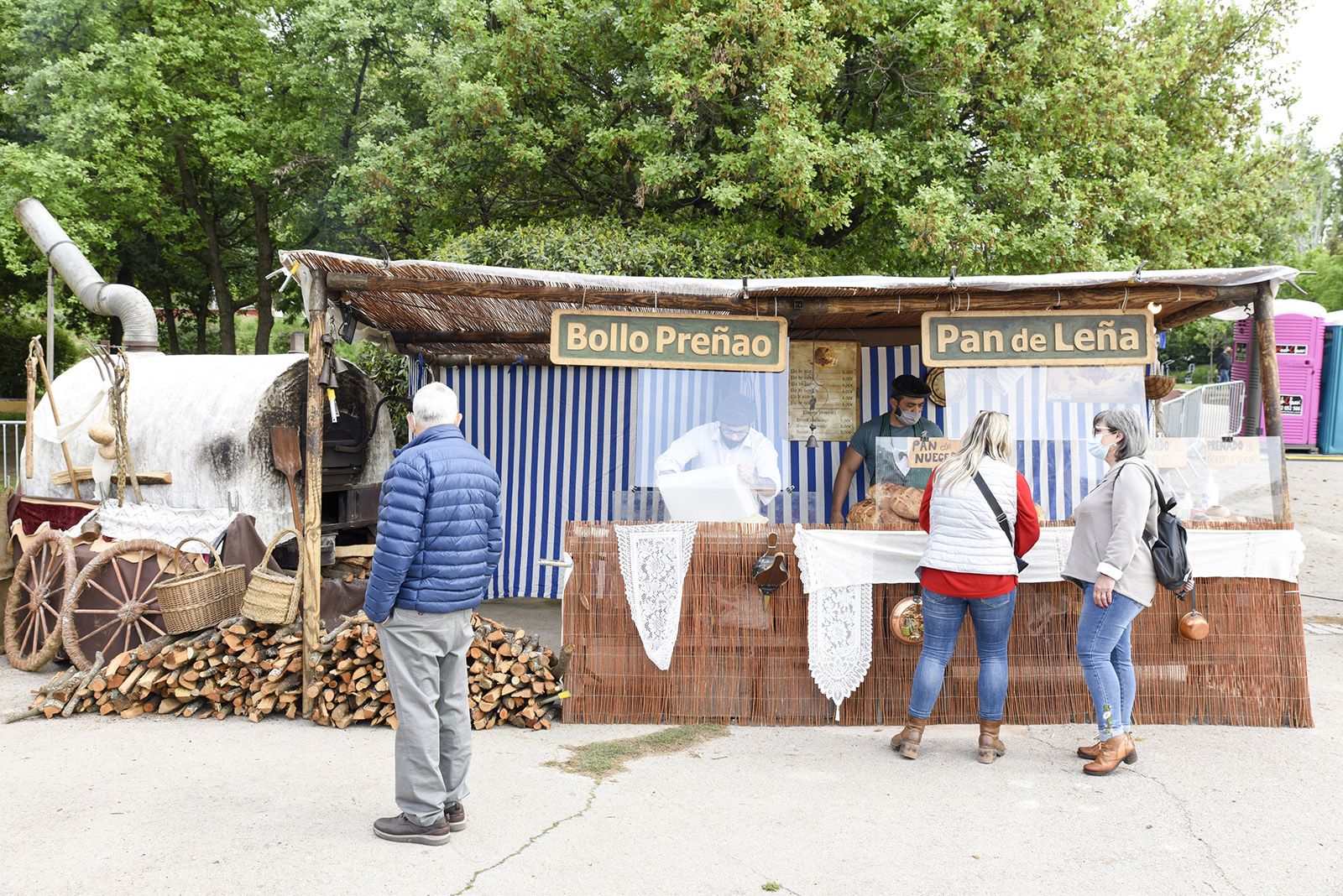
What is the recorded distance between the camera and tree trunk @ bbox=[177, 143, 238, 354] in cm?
1775

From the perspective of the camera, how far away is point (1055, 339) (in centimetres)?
610

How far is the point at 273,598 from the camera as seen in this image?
6004mm

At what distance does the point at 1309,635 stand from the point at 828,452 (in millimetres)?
4332

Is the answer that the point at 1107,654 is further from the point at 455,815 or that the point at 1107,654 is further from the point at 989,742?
the point at 455,815

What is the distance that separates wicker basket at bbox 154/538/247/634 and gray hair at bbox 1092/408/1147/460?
5.36m

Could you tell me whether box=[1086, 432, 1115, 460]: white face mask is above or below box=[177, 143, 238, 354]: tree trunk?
below

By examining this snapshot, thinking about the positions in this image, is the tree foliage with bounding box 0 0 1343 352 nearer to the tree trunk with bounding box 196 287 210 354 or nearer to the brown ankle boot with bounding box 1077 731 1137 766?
the brown ankle boot with bounding box 1077 731 1137 766

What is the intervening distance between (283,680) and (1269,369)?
6.34 m

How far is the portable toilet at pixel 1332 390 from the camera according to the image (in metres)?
17.6

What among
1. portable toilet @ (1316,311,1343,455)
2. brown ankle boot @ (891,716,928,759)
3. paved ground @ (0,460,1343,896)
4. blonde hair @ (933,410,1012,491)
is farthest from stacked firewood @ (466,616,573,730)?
portable toilet @ (1316,311,1343,455)

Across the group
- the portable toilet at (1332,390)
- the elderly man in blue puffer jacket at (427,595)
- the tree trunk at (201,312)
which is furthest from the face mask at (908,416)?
the tree trunk at (201,312)

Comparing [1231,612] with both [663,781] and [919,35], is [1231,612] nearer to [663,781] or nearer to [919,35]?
[663,781]

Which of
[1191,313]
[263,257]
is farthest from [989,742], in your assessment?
[263,257]

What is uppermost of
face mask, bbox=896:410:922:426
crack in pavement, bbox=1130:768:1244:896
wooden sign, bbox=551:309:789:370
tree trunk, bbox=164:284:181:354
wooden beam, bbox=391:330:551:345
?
tree trunk, bbox=164:284:181:354
